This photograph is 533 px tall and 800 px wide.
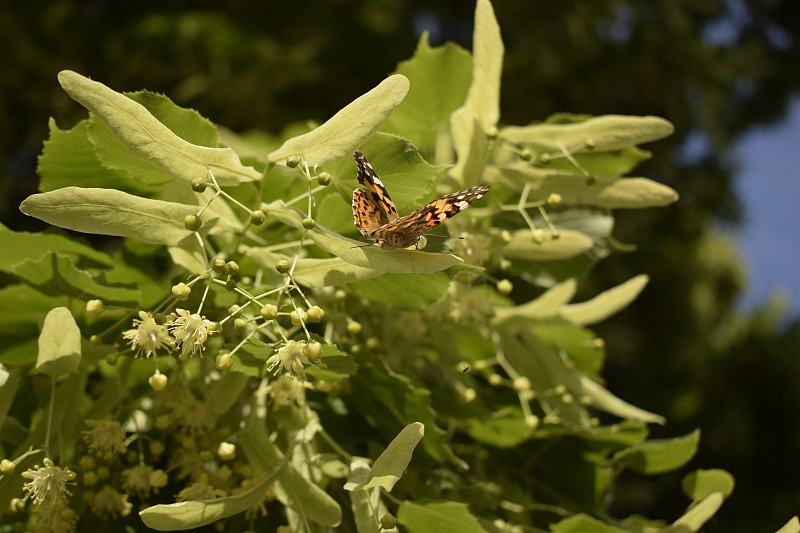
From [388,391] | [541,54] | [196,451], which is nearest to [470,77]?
[388,391]

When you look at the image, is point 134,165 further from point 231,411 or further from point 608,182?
point 608,182

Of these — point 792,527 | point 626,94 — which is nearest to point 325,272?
point 792,527

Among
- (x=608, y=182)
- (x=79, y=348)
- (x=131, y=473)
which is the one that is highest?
(x=608, y=182)

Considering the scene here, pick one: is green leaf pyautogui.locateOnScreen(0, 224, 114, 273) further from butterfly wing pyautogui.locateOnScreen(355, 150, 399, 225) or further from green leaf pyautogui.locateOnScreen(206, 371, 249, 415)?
butterfly wing pyautogui.locateOnScreen(355, 150, 399, 225)

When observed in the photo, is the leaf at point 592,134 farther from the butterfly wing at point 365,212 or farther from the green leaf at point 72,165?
the green leaf at point 72,165

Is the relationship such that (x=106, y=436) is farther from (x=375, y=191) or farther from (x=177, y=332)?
(x=375, y=191)
